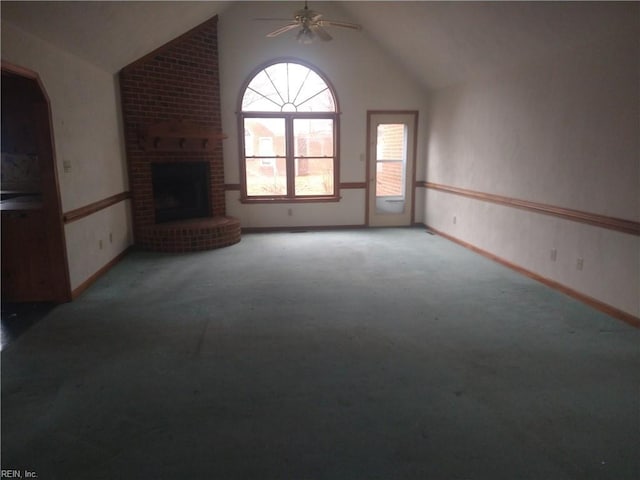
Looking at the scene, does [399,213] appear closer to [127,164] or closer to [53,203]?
[127,164]

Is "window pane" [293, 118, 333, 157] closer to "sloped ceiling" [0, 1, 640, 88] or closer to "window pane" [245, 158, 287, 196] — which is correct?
"window pane" [245, 158, 287, 196]

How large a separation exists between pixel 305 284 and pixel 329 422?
2202 mm

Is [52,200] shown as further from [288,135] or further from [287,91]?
[287,91]

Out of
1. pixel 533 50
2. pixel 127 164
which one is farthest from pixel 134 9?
pixel 533 50

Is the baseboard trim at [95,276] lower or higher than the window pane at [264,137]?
lower

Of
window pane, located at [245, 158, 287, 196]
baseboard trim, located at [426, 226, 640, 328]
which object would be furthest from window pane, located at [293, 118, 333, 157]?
baseboard trim, located at [426, 226, 640, 328]

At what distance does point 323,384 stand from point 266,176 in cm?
499

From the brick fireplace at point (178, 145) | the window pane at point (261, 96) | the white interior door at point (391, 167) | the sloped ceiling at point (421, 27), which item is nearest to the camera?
the sloped ceiling at point (421, 27)

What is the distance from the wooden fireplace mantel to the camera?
18.6 feet

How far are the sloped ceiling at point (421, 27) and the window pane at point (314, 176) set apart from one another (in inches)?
82.2

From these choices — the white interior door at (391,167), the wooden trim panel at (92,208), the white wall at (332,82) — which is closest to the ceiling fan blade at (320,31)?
the white wall at (332,82)

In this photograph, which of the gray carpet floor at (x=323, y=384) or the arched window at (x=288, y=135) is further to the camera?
the arched window at (x=288, y=135)

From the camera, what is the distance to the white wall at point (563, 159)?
3282mm

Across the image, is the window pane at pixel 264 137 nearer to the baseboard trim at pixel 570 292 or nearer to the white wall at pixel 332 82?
the white wall at pixel 332 82
